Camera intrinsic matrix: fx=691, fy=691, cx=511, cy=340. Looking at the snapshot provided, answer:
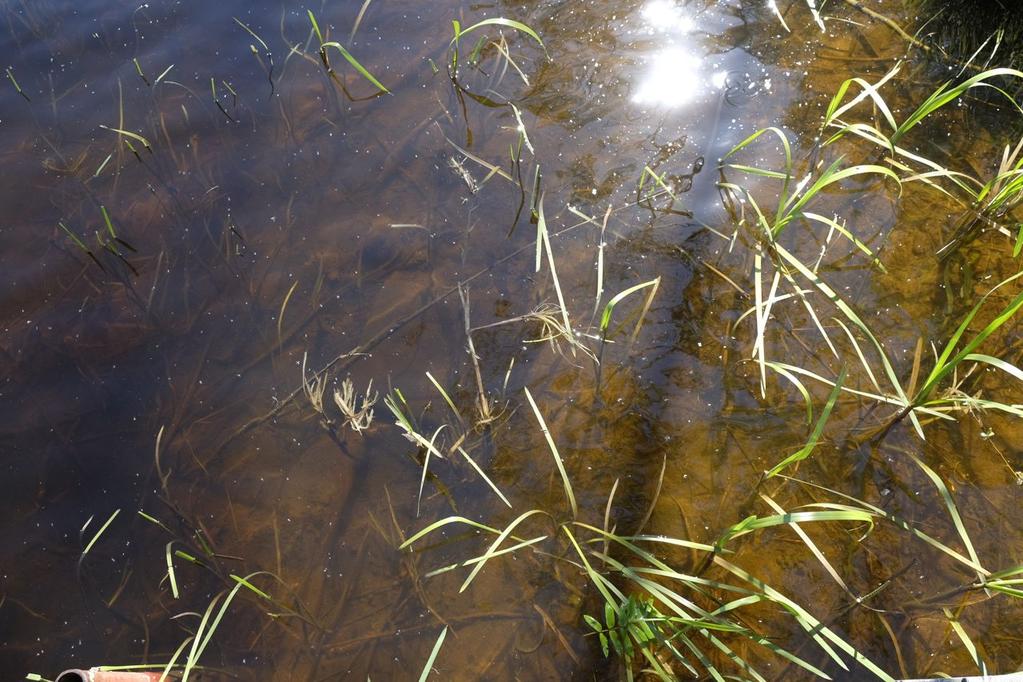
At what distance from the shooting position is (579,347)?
2.22 m

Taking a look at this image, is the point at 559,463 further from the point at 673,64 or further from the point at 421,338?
the point at 673,64

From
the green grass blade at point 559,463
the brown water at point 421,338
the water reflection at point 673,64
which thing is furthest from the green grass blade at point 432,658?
the water reflection at point 673,64

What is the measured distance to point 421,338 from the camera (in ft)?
7.61

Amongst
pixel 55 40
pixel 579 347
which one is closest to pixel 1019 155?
pixel 579 347

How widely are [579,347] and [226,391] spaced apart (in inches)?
45.7

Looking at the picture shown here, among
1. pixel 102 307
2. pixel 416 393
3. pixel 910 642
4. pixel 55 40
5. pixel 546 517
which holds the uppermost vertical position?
pixel 55 40

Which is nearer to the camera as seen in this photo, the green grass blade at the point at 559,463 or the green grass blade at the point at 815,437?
the green grass blade at the point at 815,437

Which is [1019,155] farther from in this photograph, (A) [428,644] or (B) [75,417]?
(B) [75,417]

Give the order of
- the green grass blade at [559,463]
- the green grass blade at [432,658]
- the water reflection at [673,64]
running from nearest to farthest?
the green grass blade at [432,658]
the green grass blade at [559,463]
the water reflection at [673,64]

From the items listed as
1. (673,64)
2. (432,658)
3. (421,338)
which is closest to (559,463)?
(432,658)

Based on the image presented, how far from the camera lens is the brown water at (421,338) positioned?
1.87m

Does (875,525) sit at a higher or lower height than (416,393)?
lower

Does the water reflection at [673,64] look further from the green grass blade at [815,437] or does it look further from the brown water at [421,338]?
the green grass blade at [815,437]

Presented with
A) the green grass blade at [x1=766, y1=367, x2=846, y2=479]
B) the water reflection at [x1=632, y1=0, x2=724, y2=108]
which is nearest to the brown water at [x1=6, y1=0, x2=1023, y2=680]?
the water reflection at [x1=632, y1=0, x2=724, y2=108]
